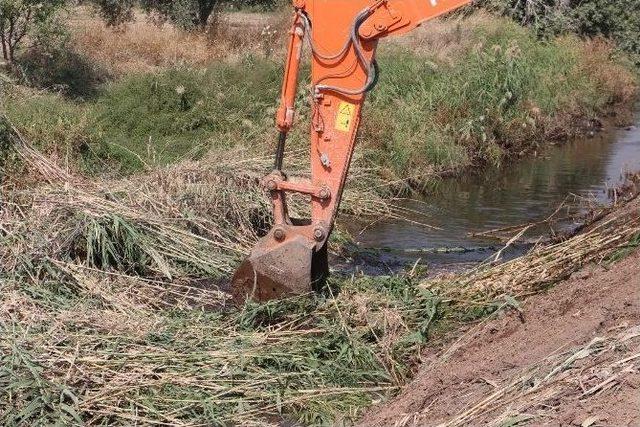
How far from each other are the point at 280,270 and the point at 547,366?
239cm

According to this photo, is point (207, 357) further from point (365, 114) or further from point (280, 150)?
point (365, 114)

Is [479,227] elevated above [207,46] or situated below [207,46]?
below

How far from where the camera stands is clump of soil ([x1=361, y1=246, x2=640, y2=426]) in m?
3.94

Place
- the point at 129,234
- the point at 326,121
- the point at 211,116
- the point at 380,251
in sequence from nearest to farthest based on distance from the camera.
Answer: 1. the point at 326,121
2. the point at 129,234
3. the point at 380,251
4. the point at 211,116

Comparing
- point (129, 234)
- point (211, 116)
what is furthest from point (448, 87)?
point (129, 234)

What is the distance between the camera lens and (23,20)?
1423 cm

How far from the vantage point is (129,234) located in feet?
24.6

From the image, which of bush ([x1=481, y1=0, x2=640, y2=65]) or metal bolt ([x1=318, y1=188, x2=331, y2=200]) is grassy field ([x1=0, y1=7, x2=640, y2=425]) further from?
bush ([x1=481, y1=0, x2=640, y2=65])

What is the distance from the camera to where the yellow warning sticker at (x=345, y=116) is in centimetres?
633

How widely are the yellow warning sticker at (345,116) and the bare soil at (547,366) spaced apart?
5.44 ft

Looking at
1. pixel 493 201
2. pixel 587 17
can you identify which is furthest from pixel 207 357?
pixel 587 17

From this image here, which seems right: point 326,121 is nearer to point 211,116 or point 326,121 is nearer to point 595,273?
point 595,273

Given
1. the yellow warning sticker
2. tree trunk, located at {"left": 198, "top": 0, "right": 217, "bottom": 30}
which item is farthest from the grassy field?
tree trunk, located at {"left": 198, "top": 0, "right": 217, "bottom": 30}

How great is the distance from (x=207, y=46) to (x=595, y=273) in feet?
46.9
